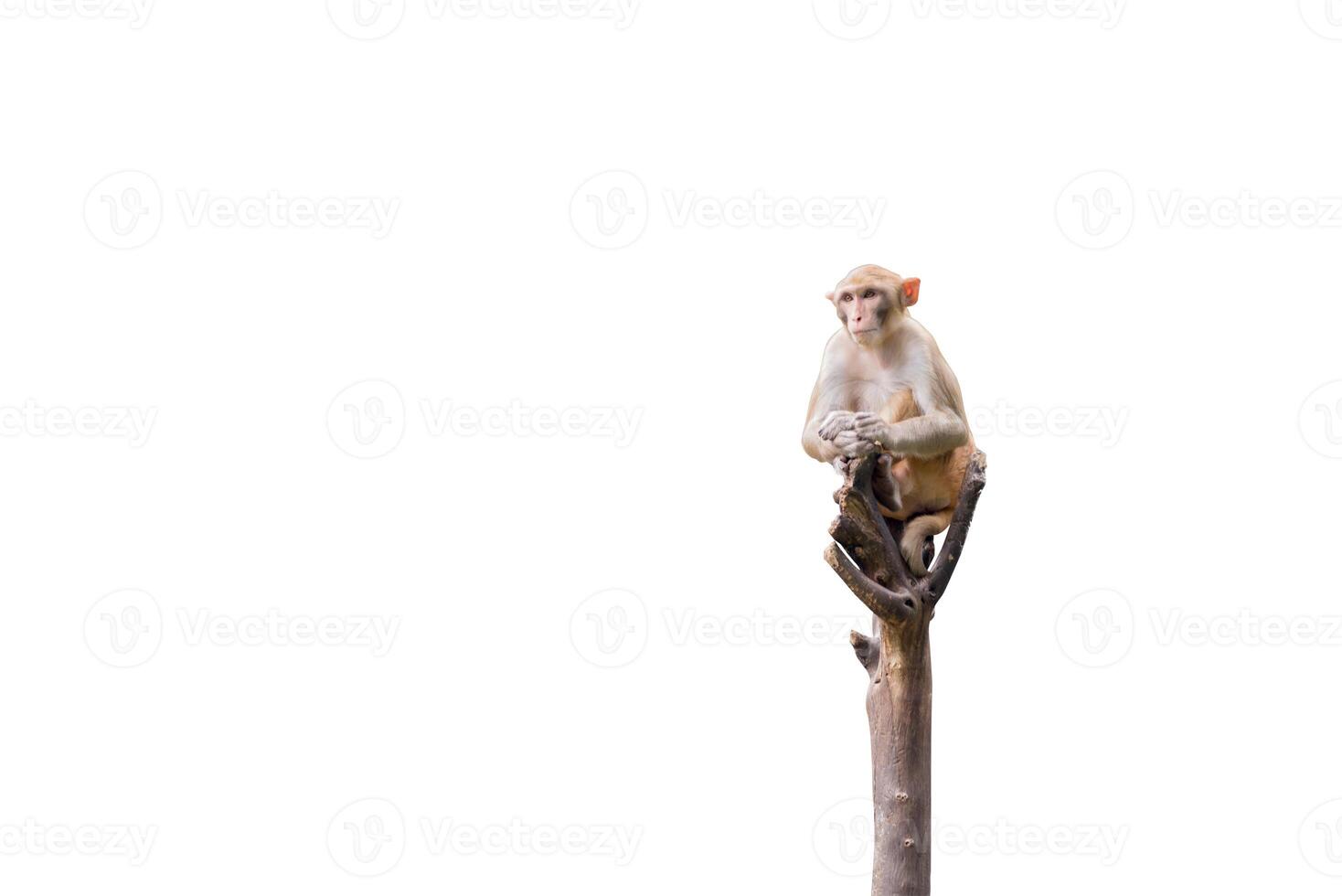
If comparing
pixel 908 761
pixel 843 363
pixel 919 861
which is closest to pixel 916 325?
pixel 843 363

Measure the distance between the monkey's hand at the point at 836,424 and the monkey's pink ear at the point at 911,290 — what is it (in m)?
0.55

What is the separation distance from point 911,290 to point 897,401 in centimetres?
47

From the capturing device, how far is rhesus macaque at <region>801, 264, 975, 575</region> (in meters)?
5.81

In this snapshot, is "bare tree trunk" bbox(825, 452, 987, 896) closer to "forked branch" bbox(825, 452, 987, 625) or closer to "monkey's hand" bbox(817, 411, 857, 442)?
"forked branch" bbox(825, 452, 987, 625)

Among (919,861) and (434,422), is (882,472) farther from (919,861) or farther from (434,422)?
(434,422)

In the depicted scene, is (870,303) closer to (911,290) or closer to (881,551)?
(911,290)

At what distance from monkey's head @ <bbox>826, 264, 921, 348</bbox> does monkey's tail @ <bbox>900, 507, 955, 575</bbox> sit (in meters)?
0.70

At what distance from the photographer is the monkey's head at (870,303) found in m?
5.88

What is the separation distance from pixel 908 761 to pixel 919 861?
373mm

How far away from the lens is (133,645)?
6520 millimetres

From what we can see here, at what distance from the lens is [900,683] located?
593cm

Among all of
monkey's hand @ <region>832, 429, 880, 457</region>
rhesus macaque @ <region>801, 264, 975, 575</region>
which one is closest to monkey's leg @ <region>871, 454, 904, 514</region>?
rhesus macaque @ <region>801, 264, 975, 575</region>

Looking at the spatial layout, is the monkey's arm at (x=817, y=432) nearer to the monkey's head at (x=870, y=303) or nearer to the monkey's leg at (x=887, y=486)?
the monkey's leg at (x=887, y=486)

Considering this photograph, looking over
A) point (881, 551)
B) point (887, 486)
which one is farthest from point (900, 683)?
point (887, 486)
